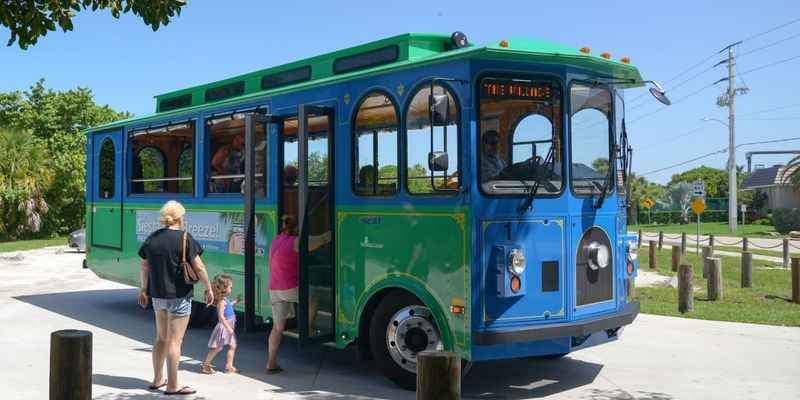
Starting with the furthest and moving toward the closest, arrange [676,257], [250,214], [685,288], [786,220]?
[786,220], [676,257], [685,288], [250,214]

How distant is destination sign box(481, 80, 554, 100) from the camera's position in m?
6.48

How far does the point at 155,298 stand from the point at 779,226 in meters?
48.9

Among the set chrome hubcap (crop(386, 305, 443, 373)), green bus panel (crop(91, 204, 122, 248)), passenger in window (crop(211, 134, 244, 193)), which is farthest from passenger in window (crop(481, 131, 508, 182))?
green bus panel (crop(91, 204, 122, 248))

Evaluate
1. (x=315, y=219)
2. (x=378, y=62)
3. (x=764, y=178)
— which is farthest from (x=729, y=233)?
(x=378, y=62)

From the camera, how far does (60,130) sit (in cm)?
4294

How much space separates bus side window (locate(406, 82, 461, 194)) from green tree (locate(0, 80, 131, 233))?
1340 inches

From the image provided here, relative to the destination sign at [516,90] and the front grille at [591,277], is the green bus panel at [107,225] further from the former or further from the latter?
the front grille at [591,277]

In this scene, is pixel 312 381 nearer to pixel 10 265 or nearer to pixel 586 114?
pixel 586 114

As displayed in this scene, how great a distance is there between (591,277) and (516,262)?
1.02 meters

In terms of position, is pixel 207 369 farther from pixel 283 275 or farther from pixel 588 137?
pixel 588 137

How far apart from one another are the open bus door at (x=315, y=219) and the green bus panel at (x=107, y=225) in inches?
197

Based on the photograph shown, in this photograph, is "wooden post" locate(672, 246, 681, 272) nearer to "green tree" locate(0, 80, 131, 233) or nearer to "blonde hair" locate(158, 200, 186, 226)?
"blonde hair" locate(158, 200, 186, 226)

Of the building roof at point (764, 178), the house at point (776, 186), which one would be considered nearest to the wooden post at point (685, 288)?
the house at point (776, 186)

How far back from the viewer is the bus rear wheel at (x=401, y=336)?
682 centimetres
